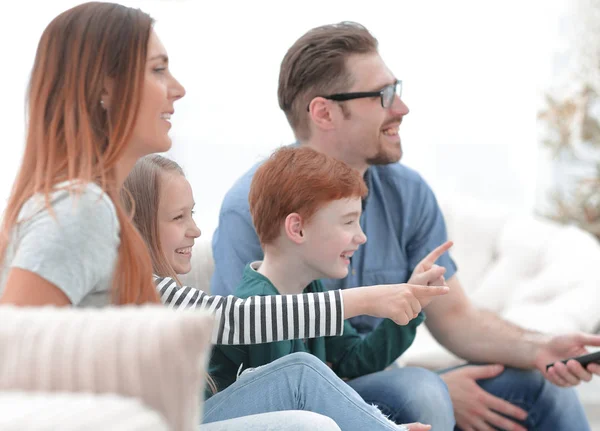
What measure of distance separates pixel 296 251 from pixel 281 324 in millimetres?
342

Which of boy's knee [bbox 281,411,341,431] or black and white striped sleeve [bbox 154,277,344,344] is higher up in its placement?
black and white striped sleeve [bbox 154,277,344,344]

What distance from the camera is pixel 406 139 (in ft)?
14.0

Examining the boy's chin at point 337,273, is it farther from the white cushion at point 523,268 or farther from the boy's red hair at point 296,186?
the white cushion at point 523,268

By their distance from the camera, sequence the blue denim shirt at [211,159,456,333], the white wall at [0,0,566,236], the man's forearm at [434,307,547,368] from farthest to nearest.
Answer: the white wall at [0,0,566,236] → the man's forearm at [434,307,547,368] → the blue denim shirt at [211,159,456,333]

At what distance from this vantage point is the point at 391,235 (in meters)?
2.00

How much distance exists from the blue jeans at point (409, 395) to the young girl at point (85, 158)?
51 cm

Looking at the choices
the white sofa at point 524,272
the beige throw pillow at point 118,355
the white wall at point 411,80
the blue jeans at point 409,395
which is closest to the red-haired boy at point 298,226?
the blue jeans at point 409,395

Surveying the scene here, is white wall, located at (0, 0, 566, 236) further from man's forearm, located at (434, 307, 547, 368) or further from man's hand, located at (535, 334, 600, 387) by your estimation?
man's hand, located at (535, 334, 600, 387)

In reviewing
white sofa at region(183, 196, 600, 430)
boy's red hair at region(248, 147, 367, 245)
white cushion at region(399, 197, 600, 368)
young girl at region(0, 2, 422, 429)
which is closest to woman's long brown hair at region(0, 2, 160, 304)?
young girl at region(0, 2, 422, 429)

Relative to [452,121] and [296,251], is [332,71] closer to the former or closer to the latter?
[296,251]

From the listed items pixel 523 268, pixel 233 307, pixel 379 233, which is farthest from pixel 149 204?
pixel 523 268

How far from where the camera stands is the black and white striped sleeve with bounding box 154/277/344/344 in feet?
4.39

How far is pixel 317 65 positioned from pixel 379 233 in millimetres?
409

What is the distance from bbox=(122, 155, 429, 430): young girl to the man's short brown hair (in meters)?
0.60
